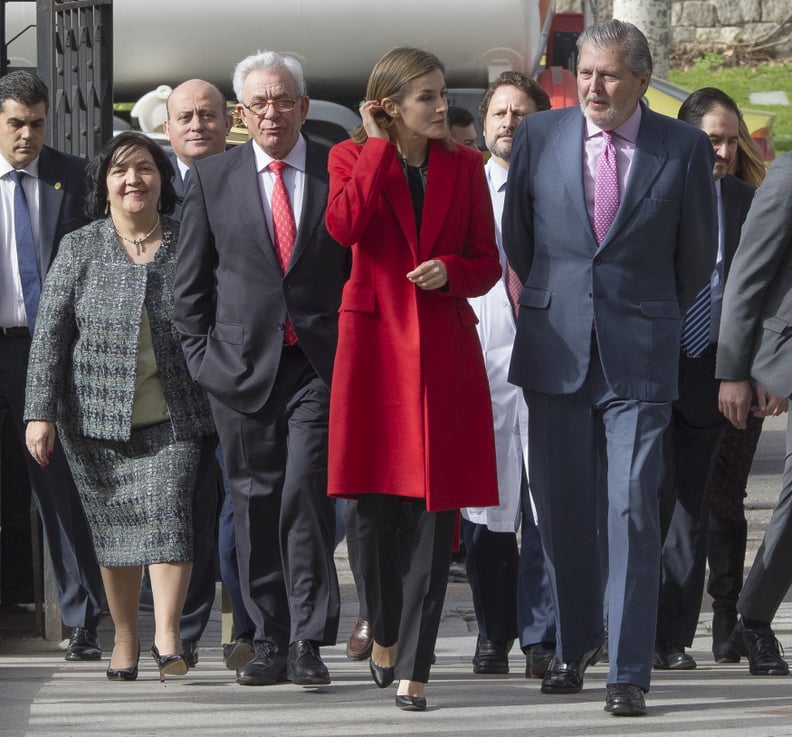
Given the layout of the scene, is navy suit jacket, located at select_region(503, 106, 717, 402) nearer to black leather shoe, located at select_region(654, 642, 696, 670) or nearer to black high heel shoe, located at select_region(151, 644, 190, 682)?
black leather shoe, located at select_region(654, 642, 696, 670)

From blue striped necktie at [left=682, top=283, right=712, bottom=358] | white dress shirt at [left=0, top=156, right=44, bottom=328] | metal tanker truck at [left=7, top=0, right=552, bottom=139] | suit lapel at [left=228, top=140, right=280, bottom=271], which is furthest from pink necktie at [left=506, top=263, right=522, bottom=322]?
metal tanker truck at [left=7, top=0, right=552, bottom=139]

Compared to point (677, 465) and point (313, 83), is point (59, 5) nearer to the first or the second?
point (677, 465)

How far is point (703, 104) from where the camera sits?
6523 millimetres

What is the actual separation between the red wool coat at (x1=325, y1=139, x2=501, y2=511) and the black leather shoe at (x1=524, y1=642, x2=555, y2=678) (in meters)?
0.78

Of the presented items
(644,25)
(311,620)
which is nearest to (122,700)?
(311,620)

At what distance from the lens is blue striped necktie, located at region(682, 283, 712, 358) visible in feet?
20.6

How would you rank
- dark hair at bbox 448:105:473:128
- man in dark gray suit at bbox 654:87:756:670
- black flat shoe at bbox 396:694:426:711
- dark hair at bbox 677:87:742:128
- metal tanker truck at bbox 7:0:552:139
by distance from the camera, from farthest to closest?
metal tanker truck at bbox 7:0:552:139 → dark hair at bbox 448:105:473:128 → dark hair at bbox 677:87:742:128 → man in dark gray suit at bbox 654:87:756:670 → black flat shoe at bbox 396:694:426:711

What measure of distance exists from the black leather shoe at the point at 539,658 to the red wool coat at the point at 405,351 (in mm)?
784

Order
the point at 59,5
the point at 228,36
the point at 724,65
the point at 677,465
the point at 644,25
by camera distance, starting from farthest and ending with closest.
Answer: the point at 724,65
the point at 644,25
the point at 228,36
the point at 59,5
the point at 677,465

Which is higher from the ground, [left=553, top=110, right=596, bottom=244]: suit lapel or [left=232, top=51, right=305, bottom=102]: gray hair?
[left=232, top=51, right=305, bottom=102]: gray hair

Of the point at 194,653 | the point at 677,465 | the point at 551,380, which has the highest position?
the point at 551,380

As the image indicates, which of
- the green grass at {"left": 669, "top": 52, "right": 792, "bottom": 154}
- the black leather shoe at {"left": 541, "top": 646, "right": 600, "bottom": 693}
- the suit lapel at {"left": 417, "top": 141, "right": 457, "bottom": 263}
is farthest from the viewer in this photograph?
the green grass at {"left": 669, "top": 52, "right": 792, "bottom": 154}

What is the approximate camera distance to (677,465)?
21.0 feet

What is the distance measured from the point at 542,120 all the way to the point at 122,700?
2088 millimetres
